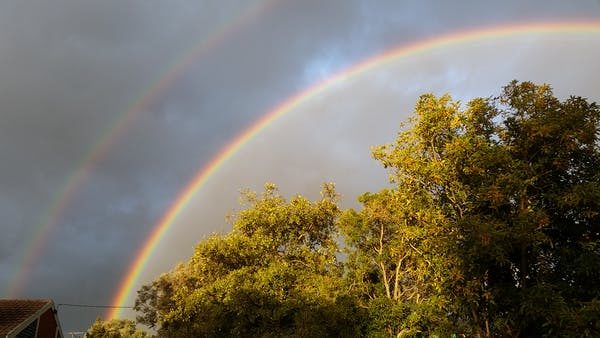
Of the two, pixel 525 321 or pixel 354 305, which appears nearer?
pixel 525 321

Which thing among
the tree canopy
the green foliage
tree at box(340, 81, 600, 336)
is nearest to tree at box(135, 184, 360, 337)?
the tree canopy

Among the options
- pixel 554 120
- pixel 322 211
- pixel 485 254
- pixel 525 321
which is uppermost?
pixel 322 211

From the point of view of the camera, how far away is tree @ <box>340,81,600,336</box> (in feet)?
47.6

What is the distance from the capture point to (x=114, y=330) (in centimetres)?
6075

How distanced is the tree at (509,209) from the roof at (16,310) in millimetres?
25951

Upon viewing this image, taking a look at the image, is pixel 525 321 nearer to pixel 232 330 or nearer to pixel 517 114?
pixel 517 114

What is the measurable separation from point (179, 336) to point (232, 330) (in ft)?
12.3

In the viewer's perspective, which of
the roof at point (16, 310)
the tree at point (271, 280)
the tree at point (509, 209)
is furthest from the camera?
the roof at point (16, 310)

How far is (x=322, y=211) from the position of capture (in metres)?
32.2

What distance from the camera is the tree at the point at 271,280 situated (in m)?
25.3

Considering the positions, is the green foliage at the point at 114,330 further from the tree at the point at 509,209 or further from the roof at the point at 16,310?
the tree at the point at 509,209

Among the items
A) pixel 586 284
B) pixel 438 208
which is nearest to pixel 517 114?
pixel 438 208

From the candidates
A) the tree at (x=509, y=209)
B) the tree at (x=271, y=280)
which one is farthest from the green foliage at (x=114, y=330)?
the tree at (x=509, y=209)

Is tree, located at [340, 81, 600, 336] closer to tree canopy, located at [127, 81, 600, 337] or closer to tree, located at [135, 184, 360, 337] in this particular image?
tree canopy, located at [127, 81, 600, 337]
